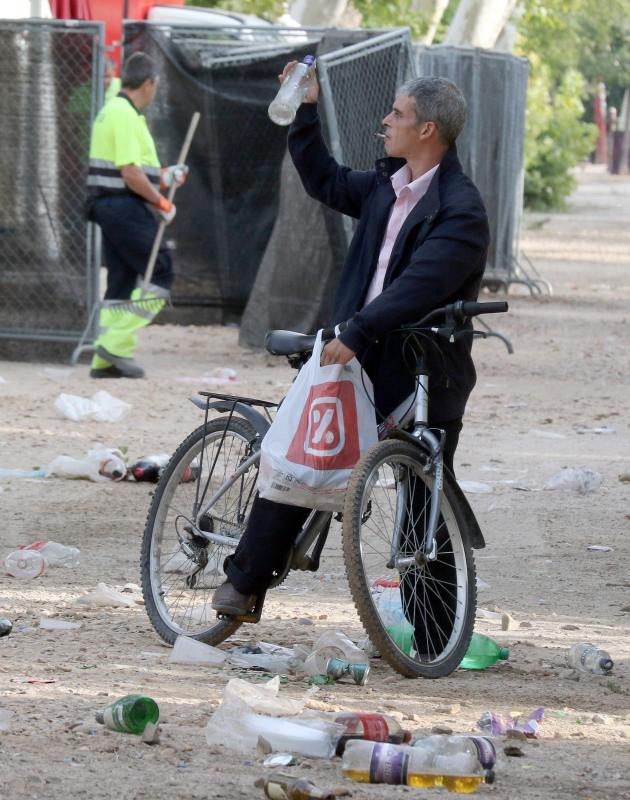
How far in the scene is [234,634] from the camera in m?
5.54

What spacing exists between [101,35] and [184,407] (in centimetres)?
313

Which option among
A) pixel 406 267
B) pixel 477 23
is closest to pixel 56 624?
pixel 406 267

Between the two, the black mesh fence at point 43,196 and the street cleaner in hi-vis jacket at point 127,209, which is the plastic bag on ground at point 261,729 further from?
the black mesh fence at point 43,196

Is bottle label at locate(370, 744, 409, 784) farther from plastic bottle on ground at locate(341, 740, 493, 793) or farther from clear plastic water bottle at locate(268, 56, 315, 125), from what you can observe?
clear plastic water bottle at locate(268, 56, 315, 125)

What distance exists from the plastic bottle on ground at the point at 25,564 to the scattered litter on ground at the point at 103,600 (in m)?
0.45

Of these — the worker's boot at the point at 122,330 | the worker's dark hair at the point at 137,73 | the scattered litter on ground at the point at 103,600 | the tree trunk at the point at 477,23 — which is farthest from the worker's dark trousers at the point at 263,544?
the tree trunk at the point at 477,23

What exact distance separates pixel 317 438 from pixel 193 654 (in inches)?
31.2

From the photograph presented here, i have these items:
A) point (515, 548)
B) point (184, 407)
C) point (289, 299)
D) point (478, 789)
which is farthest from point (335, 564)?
point (289, 299)

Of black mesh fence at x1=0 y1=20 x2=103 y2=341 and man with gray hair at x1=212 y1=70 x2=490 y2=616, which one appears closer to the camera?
man with gray hair at x1=212 y1=70 x2=490 y2=616

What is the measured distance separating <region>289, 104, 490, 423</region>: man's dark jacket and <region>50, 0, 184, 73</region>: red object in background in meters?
12.3

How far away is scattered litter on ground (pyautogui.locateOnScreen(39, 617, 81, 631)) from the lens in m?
5.48

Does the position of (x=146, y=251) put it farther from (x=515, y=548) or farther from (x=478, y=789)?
Result: (x=478, y=789)

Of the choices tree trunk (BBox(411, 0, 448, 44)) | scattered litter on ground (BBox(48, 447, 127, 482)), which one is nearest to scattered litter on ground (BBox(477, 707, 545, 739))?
scattered litter on ground (BBox(48, 447, 127, 482))

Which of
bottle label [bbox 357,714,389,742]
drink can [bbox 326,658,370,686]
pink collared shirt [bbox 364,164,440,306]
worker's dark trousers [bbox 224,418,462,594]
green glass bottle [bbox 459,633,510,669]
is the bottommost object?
green glass bottle [bbox 459,633,510,669]
